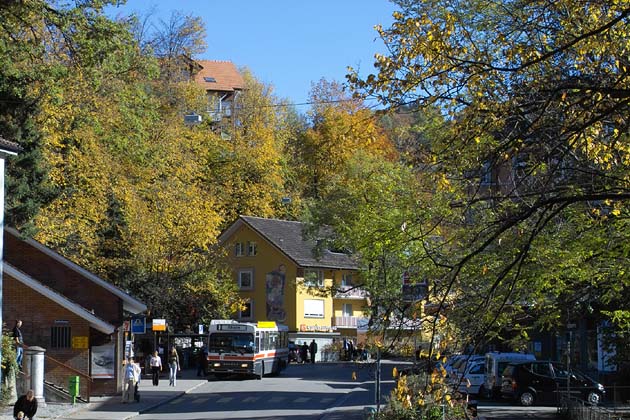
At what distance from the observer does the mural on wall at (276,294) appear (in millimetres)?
74688

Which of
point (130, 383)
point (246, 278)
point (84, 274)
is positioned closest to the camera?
point (130, 383)

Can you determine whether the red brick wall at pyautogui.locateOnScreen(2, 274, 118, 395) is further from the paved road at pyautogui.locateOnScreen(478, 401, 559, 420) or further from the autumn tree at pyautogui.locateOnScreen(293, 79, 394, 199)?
the autumn tree at pyautogui.locateOnScreen(293, 79, 394, 199)

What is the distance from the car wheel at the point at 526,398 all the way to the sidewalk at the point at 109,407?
499 inches

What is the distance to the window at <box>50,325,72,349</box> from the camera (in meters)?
35.4

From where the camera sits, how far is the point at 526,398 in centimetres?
3478

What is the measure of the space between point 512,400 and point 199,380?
18206mm

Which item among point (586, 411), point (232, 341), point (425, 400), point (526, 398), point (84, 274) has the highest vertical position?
point (84, 274)

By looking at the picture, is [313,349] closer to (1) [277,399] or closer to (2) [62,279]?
(2) [62,279]

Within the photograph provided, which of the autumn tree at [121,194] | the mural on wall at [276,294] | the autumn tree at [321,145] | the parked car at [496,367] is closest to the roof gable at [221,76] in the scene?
the autumn tree at [321,145]

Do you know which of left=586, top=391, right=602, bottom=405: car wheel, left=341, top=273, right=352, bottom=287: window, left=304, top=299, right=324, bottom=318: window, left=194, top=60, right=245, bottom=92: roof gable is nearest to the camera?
left=586, top=391, right=602, bottom=405: car wheel

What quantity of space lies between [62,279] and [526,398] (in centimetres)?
1840

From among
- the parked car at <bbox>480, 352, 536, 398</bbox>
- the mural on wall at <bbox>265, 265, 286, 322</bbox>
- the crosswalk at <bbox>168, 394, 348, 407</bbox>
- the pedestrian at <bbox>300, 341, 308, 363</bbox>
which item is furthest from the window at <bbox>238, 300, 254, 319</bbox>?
the parked car at <bbox>480, 352, 536, 398</bbox>

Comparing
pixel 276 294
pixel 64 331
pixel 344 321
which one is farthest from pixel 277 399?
pixel 344 321

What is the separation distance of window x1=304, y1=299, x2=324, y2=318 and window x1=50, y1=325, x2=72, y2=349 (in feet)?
132
